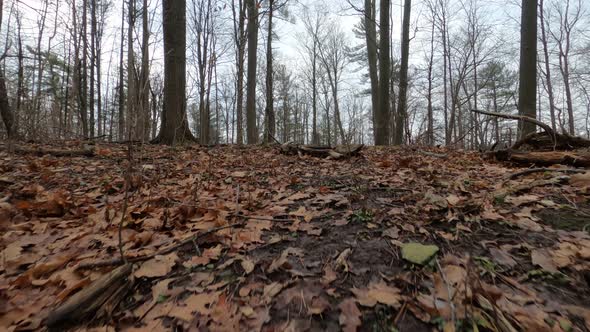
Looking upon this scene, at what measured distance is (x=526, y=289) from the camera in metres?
1.24

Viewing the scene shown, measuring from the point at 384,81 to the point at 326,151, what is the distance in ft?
13.0

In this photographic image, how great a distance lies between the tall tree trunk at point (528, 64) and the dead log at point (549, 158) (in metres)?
2.99

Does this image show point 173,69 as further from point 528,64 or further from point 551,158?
point 528,64

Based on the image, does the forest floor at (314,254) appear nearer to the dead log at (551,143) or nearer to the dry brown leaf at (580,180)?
the dry brown leaf at (580,180)

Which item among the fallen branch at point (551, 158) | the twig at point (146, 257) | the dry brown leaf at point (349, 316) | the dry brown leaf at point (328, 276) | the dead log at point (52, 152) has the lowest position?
the dry brown leaf at point (349, 316)

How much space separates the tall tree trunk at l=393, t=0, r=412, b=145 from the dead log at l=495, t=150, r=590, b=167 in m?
4.46

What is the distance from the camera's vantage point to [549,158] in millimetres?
3025

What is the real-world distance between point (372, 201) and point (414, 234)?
591 millimetres

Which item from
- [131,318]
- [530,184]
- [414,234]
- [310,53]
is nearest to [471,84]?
[310,53]

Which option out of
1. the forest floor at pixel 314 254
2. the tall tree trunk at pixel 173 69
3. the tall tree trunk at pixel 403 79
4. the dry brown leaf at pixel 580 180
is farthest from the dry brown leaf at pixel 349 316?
the tall tree trunk at pixel 403 79

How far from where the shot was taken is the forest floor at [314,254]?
3.79 feet

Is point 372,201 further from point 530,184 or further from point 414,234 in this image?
point 530,184

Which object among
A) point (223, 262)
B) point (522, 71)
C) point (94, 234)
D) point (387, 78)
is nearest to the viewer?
point (223, 262)

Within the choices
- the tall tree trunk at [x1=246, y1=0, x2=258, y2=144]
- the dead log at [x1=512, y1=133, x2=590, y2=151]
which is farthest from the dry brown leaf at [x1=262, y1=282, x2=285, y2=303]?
the tall tree trunk at [x1=246, y1=0, x2=258, y2=144]
